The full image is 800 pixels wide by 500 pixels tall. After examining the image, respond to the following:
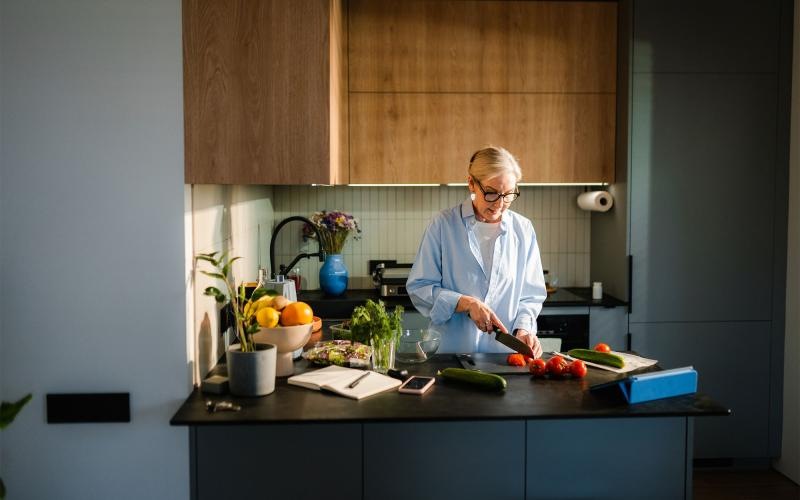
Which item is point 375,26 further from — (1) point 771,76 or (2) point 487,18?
(1) point 771,76

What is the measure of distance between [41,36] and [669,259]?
3.11 m

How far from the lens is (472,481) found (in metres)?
2.12

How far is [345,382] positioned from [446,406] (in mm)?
336

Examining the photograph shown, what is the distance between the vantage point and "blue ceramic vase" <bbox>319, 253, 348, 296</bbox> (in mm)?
4227

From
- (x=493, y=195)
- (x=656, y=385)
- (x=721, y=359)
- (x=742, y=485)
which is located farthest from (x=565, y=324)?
(x=656, y=385)

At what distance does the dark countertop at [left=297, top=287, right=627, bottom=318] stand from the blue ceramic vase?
5 centimetres

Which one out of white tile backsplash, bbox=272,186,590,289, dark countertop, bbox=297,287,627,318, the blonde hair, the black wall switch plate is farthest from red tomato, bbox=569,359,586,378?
white tile backsplash, bbox=272,186,590,289

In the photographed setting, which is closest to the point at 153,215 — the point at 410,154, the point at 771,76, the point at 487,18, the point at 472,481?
the point at 472,481

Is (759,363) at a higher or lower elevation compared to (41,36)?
lower

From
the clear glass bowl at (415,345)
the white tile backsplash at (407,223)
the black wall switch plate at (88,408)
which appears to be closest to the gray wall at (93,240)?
the black wall switch plate at (88,408)

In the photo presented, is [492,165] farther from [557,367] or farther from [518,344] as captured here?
[557,367]

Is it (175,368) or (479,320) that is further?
(479,320)

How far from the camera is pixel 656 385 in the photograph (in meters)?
2.21

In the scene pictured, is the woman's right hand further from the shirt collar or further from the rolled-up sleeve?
the shirt collar
